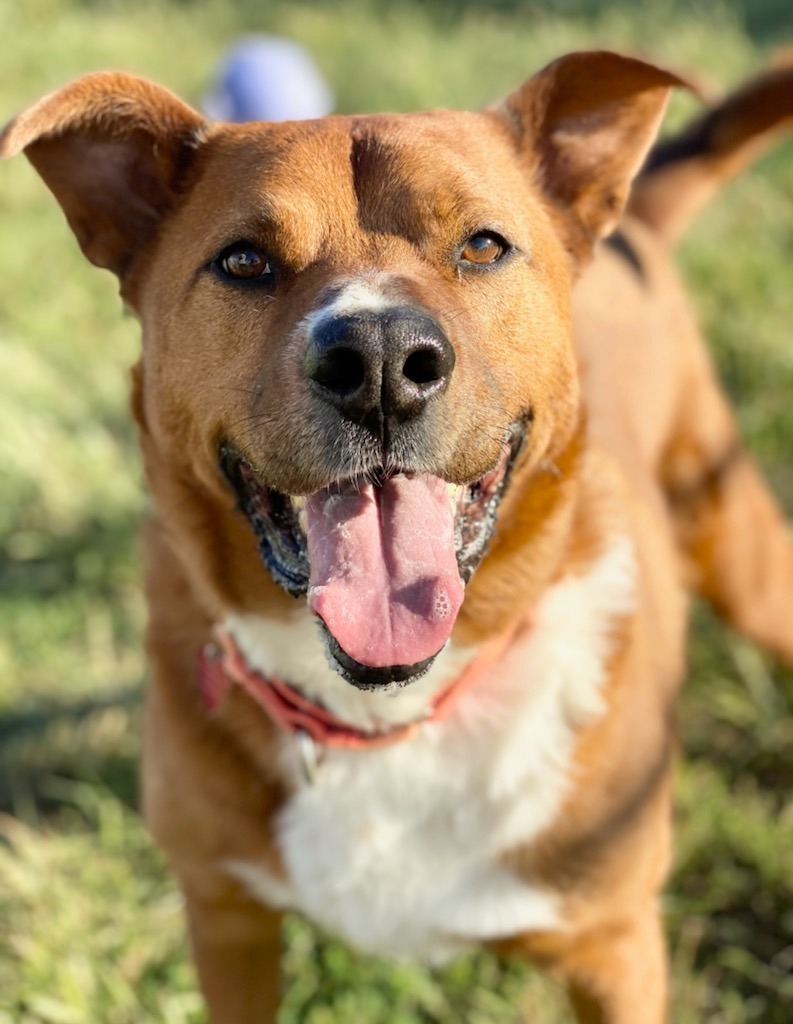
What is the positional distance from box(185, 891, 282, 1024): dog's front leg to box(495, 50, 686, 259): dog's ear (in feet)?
5.51

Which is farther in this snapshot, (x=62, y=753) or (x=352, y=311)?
(x=62, y=753)

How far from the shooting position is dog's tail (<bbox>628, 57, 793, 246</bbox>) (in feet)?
11.7

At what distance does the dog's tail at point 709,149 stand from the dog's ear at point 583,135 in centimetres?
115

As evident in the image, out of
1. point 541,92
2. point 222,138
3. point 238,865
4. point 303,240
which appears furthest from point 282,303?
point 238,865

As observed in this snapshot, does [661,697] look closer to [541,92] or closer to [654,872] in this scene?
[654,872]

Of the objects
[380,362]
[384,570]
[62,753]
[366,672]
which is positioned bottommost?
[62,753]

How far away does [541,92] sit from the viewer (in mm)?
2592

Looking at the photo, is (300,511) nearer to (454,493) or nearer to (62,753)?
(454,493)

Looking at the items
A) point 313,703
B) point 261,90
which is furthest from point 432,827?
point 261,90

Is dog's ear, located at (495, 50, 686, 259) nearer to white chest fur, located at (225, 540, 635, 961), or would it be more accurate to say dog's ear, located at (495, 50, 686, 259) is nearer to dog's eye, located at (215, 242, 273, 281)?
dog's eye, located at (215, 242, 273, 281)

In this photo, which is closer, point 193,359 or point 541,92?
point 193,359

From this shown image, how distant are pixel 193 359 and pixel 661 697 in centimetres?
140

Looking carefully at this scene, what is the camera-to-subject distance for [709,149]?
378cm

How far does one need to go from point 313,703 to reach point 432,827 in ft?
1.22
